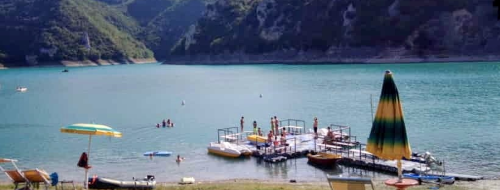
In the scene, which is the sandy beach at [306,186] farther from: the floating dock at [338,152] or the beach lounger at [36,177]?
the beach lounger at [36,177]

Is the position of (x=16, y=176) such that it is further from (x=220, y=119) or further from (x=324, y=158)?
(x=220, y=119)

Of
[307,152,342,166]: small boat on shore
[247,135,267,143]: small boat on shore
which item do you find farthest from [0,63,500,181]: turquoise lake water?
[247,135,267,143]: small boat on shore

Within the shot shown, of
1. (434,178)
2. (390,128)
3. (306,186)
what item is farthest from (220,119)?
(390,128)

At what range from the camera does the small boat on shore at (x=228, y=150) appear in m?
41.9

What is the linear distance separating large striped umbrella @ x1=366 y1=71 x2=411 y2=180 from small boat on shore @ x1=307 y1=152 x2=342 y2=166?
19.0 meters

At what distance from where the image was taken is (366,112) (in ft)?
209

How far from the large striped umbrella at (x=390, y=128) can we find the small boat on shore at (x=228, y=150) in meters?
24.2

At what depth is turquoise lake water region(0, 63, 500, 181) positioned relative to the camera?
38.6 metres

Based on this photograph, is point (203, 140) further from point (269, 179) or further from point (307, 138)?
point (269, 179)

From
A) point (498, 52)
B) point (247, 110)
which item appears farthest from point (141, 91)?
point (498, 52)

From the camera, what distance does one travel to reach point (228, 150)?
42.2 metres

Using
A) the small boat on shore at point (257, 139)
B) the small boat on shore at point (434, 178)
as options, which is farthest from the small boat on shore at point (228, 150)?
the small boat on shore at point (434, 178)

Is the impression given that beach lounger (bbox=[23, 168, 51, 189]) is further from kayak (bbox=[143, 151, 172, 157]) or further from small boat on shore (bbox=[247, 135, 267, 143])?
small boat on shore (bbox=[247, 135, 267, 143])

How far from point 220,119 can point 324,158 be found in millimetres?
29135
